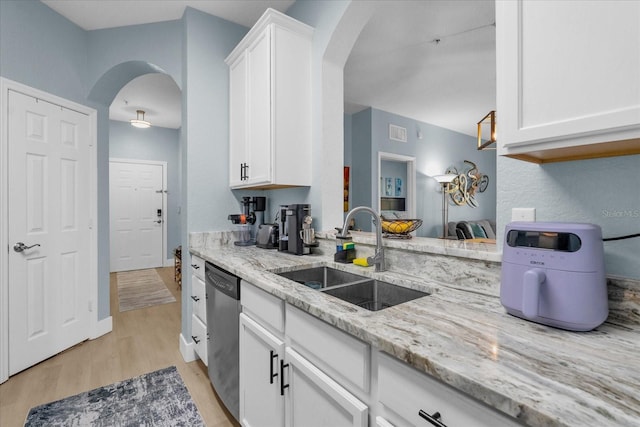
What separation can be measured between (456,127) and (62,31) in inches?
236

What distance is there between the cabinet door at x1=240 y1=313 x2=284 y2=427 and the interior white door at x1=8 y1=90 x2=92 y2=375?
1969 mm

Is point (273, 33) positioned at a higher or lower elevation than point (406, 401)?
higher

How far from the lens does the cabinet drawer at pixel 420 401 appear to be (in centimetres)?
59

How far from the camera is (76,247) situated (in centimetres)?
265

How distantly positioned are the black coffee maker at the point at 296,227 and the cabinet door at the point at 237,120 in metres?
0.61

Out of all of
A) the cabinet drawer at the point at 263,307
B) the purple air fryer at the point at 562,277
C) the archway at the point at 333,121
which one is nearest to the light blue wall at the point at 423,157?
the archway at the point at 333,121

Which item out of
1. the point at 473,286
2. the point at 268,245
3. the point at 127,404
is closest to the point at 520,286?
the point at 473,286

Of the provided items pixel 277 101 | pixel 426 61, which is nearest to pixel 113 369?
pixel 277 101

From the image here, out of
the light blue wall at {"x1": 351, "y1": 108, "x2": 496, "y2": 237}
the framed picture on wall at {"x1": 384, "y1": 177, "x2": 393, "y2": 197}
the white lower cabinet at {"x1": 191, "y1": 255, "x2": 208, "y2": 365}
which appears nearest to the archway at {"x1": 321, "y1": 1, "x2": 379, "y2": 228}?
the white lower cabinet at {"x1": 191, "y1": 255, "x2": 208, "y2": 365}

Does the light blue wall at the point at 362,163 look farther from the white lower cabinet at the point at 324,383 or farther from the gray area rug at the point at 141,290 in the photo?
the white lower cabinet at the point at 324,383

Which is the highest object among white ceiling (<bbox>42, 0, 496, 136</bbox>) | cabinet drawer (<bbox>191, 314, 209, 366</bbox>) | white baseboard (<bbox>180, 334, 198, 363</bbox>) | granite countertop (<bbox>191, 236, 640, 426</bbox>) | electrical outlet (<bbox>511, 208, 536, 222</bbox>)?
white ceiling (<bbox>42, 0, 496, 136</bbox>)

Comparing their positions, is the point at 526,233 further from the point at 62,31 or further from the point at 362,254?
the point at 62,31

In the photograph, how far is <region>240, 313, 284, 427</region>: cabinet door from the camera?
48.3 inches

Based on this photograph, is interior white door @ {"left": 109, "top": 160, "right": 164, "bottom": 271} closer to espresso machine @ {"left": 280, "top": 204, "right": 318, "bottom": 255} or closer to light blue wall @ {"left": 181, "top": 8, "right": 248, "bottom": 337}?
light blue wall @ {"left": 181, "top": 8, "right": 248, "bottom": 337}
